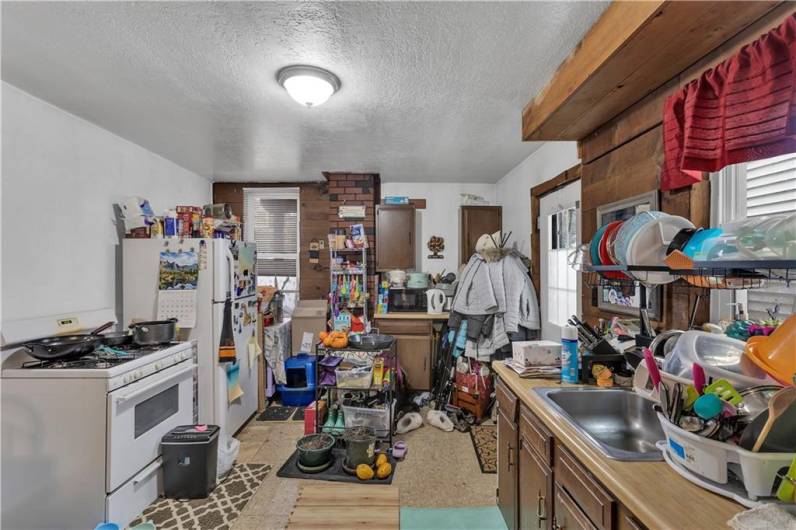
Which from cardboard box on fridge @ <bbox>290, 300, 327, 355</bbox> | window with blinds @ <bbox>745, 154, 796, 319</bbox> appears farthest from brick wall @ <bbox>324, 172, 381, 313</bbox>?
window with blinds @ <bbox>745, 154, 796, 319</bbox>

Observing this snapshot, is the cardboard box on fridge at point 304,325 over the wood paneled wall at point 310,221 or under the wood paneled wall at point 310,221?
under

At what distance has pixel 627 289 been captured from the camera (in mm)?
1876

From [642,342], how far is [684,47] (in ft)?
3.67

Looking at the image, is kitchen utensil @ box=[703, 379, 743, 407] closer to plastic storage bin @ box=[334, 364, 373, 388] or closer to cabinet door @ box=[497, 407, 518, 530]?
cabinet door @ box=[497, 407, 518, 530]

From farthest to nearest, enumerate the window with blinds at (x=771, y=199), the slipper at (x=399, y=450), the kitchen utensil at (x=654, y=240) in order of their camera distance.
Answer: the slipper at (x=399, y=450) < the kitchen utensil at (x=654, y=240) < the window with blinds at (x=771, y=199)

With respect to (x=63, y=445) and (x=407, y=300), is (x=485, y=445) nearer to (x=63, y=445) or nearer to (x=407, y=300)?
(x=407, y=300)

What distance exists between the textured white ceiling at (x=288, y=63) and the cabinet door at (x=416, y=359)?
1907mm

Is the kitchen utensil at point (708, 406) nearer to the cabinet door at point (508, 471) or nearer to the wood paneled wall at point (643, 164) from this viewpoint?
the wood paneled wall at point (643, 164)

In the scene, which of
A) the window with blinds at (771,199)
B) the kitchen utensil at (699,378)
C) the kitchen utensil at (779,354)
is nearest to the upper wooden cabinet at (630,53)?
the window with blinds at (771,199)

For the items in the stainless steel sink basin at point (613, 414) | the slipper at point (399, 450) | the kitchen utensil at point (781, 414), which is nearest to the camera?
the kitchen utensil at point (781, 414)

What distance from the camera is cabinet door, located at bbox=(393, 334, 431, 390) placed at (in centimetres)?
378

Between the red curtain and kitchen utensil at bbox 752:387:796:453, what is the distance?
2.41ft

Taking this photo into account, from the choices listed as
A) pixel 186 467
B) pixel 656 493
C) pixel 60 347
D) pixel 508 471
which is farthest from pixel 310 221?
pixel 656 493

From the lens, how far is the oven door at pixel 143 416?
1972 millimetres
